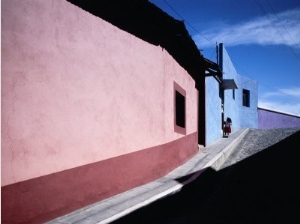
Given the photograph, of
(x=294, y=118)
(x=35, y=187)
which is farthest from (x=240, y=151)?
(x=294, y=118)

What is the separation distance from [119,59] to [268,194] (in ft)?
14.4

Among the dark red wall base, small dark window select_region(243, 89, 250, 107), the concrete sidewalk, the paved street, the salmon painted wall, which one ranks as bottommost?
the paved street

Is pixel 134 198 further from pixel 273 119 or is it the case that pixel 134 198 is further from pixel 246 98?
pixel 273 119

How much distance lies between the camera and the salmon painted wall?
10.7ft

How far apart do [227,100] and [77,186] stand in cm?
1321

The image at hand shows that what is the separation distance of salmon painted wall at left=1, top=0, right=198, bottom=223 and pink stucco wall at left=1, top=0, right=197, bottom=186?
12mm

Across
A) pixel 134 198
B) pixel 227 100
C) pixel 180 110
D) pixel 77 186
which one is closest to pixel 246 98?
pixel 227 100

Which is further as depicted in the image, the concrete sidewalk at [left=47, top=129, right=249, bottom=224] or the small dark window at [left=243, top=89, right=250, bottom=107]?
the small dark window at [left=243, top=89, right=250, bottom=107]

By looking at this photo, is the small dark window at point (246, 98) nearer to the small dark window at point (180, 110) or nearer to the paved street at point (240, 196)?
the paved street at point (240, 196)

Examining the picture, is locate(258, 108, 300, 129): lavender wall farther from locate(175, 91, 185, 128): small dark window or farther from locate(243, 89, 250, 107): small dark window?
locate(175, 91, 185, 128): small dark window

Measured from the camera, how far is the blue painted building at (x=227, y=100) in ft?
39.8

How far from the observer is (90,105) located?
432 centimetres

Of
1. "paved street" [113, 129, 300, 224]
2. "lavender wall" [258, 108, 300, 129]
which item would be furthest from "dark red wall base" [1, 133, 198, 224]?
"lavender wall" [258, 108, 300, 129]

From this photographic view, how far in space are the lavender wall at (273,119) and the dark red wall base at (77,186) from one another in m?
18.7
